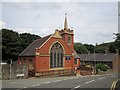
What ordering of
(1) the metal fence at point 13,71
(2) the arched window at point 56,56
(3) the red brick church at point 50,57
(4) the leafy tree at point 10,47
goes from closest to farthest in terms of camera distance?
(1) the metal fence at point 13,71 < (3) the red brick church at point 50,57 < (2) the arched window at point 56,56 < (4) the leafy tree at point 10,47

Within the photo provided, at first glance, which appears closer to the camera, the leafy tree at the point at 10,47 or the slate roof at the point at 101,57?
the leafy tree at the point at 10,47

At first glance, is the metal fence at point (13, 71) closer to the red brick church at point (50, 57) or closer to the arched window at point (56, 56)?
the red brick church at point (50, 57)

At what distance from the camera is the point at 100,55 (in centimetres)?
7912

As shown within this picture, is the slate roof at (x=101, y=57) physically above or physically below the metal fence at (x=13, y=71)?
above

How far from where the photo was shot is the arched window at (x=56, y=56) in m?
48.4

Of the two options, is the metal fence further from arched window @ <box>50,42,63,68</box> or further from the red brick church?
arched window @ <box>50,42,63,68</box>

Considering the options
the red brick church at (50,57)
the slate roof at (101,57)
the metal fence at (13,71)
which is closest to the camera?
the metal fence at (13,71)

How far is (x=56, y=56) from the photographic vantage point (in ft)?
161

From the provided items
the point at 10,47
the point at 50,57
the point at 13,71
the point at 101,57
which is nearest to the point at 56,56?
the point at 50,57

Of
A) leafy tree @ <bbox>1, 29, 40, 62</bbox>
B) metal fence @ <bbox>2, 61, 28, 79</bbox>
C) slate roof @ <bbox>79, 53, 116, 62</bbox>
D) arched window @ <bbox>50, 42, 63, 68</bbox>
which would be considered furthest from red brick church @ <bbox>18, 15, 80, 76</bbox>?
slate roof @ <bbox>79, 53, 116, 62</bbox>

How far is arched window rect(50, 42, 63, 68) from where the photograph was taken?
48.4 meters

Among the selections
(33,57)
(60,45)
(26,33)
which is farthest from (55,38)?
(26,33)

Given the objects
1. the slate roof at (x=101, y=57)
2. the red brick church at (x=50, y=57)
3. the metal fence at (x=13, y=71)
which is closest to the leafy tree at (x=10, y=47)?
the red brick church at (x=50, y=57)

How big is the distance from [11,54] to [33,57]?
55.6 ft
